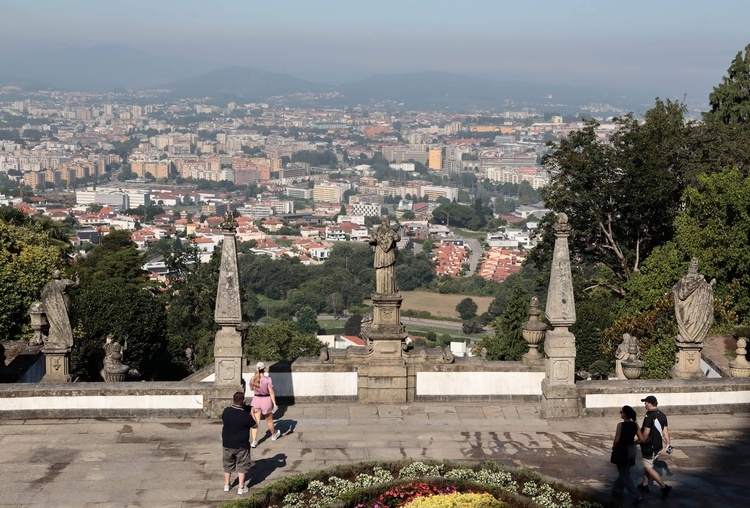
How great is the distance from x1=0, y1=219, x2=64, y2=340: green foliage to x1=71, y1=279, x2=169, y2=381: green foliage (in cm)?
165

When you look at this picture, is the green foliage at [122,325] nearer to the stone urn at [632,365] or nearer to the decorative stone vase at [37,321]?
the decorative stone vase at [37,321]

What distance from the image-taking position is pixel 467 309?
125 m

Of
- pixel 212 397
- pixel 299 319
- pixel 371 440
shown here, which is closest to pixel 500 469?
pixel 371 440

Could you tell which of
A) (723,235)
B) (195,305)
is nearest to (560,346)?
Result: (723,235)

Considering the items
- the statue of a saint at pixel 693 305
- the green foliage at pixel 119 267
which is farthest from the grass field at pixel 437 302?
the statue of a saint at pixel 693 305

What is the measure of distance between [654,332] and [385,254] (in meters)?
11.8

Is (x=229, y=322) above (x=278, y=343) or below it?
above

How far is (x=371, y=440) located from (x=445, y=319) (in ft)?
359

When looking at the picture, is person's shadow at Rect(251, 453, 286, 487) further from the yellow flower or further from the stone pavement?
the yellow flower

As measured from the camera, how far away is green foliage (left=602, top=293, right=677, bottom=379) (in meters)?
23.5

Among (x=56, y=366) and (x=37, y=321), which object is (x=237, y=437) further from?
(x=37, y=321)

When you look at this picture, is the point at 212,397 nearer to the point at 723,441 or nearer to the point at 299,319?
the point at 723,441

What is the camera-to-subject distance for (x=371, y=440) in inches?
571

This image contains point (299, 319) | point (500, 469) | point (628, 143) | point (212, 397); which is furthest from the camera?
point (299, 319)
